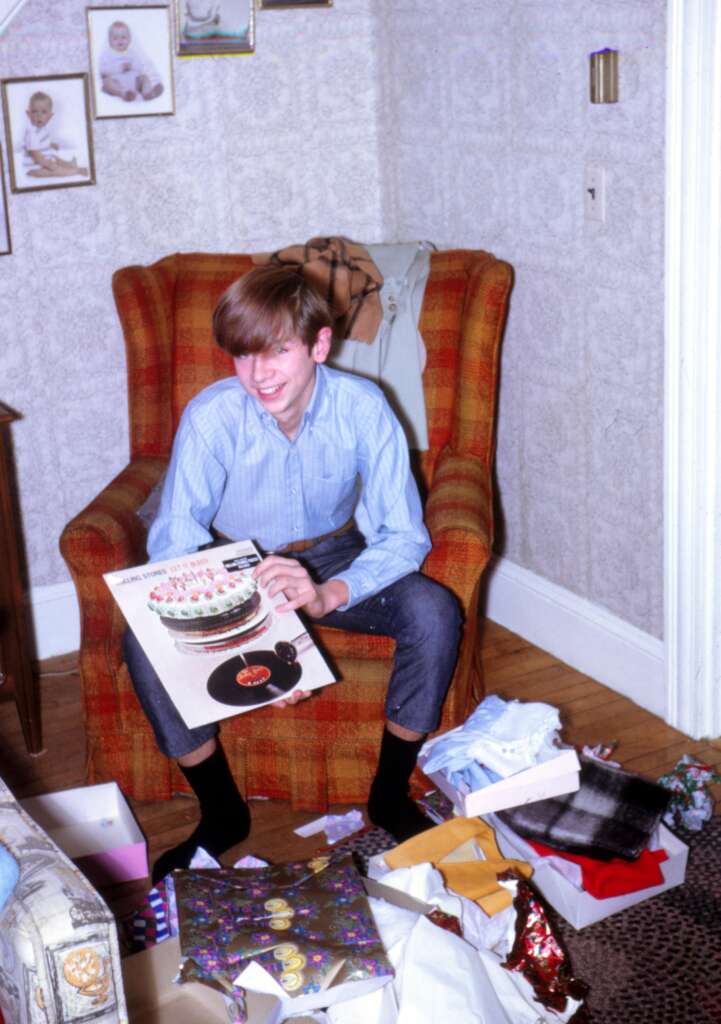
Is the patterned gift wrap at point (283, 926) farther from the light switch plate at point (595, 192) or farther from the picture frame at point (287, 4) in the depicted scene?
the picture frame at point (287, 4)

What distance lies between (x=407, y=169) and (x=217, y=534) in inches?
49.9

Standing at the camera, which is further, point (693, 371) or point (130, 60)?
point (130, 60)

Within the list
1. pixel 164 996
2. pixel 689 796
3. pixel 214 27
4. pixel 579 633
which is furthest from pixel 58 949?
pixel 214 27

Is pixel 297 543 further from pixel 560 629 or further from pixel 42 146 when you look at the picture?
pixel 42 146

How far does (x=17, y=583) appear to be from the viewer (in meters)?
2.69

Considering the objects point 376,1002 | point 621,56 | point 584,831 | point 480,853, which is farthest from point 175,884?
point 621,56

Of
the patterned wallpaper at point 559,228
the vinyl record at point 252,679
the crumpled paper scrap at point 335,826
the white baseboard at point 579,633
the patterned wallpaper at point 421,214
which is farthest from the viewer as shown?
the white baseboard at point 579,633

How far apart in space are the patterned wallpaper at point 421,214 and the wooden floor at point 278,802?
0.69 ft

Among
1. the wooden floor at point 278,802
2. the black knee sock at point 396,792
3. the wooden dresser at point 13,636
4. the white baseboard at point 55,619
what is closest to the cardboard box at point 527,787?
the black knee sock at point 396,792

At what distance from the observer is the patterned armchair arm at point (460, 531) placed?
238 centimetres

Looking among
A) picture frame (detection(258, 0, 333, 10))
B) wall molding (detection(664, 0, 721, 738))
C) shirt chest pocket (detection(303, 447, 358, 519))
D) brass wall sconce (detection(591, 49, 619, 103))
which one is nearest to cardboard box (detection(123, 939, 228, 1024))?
shirt chest pocket (detection(303, 447, 358, 519))

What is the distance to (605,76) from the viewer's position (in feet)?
8.19

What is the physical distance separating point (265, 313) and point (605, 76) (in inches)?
36.0

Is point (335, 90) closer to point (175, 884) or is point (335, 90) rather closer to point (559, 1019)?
point (175, 884)
